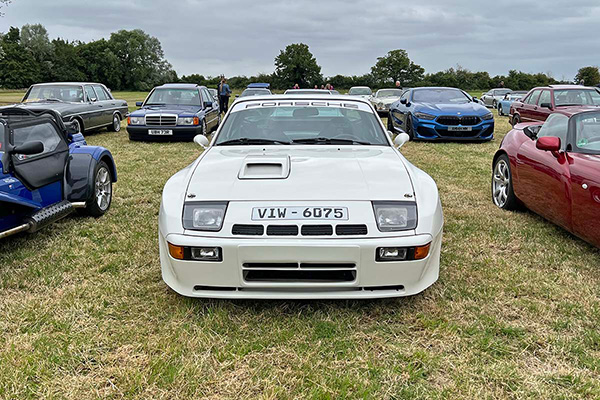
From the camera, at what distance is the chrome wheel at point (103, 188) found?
5.13 meters

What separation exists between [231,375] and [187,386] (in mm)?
219

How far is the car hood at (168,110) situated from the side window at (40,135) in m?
7.11

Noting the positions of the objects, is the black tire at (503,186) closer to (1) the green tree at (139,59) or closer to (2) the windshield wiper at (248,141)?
(2) the windshield wiper at (248,141)

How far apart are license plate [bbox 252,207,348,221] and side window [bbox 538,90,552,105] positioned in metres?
11.6

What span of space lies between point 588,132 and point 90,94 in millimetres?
11905

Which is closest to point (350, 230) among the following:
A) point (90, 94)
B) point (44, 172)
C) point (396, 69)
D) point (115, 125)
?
point (44, 172)

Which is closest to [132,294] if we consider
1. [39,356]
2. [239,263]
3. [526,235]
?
[39,356]

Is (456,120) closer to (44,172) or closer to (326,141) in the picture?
(326,141)

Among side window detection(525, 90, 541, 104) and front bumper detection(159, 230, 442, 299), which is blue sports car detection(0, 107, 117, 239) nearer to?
front bumper detection(159, 230, 442, 299)

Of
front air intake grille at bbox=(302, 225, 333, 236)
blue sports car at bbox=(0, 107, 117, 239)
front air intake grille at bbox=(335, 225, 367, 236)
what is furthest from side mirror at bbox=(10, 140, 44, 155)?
front air intake grille at bbox=(335, 225, 367, 236)

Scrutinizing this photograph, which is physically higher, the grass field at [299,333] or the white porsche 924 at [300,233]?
the white porsche 924 at [300,233]

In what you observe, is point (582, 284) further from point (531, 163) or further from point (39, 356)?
point (39, 356)

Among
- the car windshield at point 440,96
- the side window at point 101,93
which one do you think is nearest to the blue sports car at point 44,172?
the side window at point 101,93

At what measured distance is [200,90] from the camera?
13047 millimetres
